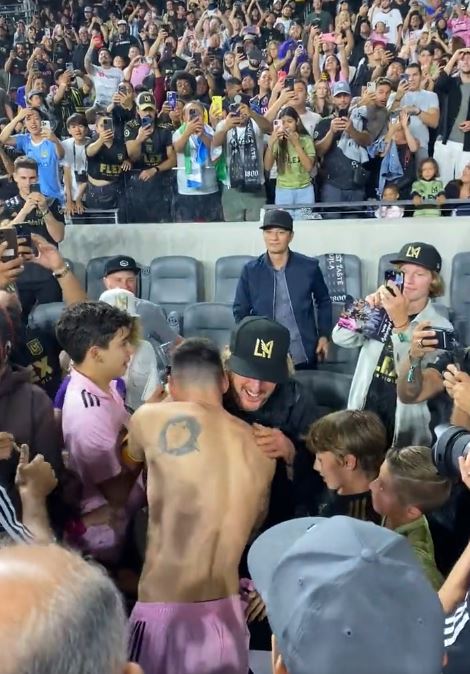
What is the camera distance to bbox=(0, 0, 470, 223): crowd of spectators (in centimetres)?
624

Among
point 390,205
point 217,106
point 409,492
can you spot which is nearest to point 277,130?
point 390,205

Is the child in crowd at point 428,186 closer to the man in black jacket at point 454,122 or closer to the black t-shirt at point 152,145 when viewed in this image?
the man in black jacket at point 454,122

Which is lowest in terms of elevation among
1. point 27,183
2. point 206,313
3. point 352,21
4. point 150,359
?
point 206,313

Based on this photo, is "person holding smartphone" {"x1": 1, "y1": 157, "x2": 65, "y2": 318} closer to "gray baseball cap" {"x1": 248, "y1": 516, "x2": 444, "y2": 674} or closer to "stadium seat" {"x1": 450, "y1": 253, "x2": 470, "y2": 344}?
"stadium seat" {"x1": 450, "y1": 253, "x2": 470, "y2": 344}

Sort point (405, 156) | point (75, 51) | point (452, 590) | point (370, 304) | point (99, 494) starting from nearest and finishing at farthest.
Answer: point (452, 590) → point (99, 494) → point (370, 304) → point (405, 156) → point (75, 51)

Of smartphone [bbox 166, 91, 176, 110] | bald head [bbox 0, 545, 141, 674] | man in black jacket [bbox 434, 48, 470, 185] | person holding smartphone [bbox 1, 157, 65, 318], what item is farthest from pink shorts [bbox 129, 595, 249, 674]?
smartphone [bbox 166, 91, 176, 110]

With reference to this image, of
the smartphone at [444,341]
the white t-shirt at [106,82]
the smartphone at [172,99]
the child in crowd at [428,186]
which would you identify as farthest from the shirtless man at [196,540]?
the white t-shirt at [106,82]

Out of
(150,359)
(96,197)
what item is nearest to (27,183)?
(96,197)

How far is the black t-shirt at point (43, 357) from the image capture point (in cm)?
300

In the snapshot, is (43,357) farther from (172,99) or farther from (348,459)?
(172,99)

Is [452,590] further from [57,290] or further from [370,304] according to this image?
[57,290]

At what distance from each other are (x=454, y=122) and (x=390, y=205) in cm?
133

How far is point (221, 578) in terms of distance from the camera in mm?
1978

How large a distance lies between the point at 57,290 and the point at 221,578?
136 inches
